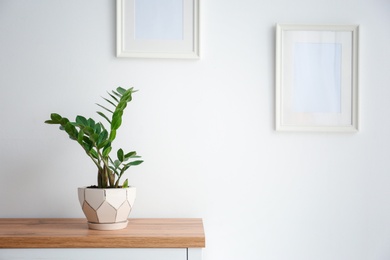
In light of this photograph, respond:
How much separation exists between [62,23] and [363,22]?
1.33m

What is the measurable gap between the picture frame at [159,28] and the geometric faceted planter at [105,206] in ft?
2.11

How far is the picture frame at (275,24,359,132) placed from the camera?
2295mm

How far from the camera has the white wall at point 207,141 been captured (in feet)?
7.50

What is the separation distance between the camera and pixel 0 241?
71.5 inches

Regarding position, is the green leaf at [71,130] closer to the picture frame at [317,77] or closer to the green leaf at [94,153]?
the green leaf at [94,153]

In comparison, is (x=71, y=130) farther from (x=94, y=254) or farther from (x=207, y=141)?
(x=207, y=141)

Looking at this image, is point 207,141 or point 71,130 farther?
point 207,141

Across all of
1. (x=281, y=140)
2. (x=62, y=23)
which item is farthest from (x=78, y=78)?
(x=281, y=140)

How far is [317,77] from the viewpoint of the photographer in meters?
2.31

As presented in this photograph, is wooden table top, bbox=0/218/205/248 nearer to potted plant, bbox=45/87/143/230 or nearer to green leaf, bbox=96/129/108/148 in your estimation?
potted plant, bbox=45/87/143/230

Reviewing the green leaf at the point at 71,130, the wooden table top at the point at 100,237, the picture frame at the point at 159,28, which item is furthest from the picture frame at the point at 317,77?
the green leaf at the point at 71,130

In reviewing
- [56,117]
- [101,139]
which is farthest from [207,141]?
[56,117]

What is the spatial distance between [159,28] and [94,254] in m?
1.01

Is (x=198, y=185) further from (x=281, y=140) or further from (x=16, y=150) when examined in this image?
(x=16, y=150)
